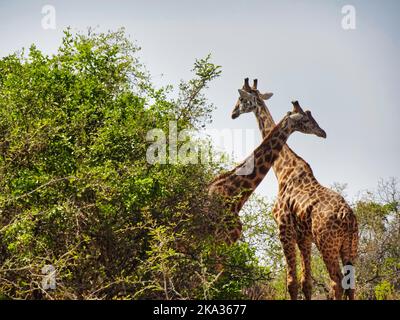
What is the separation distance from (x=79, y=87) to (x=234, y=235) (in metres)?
3.37

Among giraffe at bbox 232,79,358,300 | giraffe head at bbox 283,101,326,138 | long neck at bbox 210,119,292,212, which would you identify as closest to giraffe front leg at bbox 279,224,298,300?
giraffe at bbox 232,79,358,300

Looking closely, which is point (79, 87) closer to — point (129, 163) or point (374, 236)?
point (129, 163)

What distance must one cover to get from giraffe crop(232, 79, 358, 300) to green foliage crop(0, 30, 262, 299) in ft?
5.47

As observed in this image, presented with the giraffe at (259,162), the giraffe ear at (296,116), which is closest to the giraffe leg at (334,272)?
the giraffe at (259,162)

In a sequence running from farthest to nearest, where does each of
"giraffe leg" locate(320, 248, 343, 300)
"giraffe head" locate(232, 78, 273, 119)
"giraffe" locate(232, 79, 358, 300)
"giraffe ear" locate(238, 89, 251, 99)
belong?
1. "giraffe head" locate(232, 78, 273, 119)
2. "giraffe ear" locate(238, 89, 251, 99)
3. "giraffe" locate(232, 79, 358, 300)
4. "giraffe leg" locate(320, 248, 343, 300)

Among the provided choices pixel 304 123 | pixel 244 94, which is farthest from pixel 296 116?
pixel 244 94

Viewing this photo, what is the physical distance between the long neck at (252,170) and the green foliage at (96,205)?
1144 mm

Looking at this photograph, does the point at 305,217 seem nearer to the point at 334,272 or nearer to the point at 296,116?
the point at 334,272

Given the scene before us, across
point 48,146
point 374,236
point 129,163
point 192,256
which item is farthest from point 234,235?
point 374,236

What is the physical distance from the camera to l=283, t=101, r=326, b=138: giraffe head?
534 inches

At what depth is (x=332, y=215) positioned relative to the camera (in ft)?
41.4

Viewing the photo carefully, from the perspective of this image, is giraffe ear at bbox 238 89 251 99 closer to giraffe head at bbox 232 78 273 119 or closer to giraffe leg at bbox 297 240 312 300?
giraffe head at bbox 232 78 273 119

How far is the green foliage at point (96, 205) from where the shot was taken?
10312 millimetres

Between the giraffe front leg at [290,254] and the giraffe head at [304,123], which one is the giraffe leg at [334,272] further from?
the giraffe head at [304,123]
